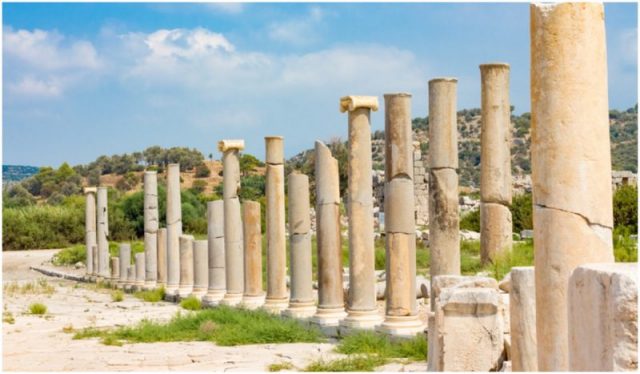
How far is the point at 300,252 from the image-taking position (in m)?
17.1

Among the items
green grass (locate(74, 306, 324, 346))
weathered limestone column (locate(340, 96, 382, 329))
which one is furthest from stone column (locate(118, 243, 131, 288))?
weathered limestone column (locate(340, 96, 382, 329))

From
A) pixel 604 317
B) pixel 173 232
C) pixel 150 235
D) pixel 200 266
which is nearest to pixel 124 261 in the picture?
pixel 150 235

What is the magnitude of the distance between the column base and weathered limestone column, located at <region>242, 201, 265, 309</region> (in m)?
5.78

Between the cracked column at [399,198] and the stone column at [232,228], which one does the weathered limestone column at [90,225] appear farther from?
the cracked column at [399,198]

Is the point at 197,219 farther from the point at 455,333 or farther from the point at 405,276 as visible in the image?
the point at 455,333

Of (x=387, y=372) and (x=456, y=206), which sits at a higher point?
(x=456, y=206)

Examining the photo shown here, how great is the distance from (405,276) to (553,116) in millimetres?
6627

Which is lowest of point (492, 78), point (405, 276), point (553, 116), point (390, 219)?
point (405, 276)

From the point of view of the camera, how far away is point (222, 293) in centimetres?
2142

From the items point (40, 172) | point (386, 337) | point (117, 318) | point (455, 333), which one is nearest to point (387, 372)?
point (455, 333)

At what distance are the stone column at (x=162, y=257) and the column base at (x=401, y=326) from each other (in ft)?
47.5

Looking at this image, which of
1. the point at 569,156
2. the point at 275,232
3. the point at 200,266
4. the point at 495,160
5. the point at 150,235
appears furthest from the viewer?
the point at 150,235

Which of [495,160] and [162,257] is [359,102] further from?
[162,257]

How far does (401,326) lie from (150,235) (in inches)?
650
